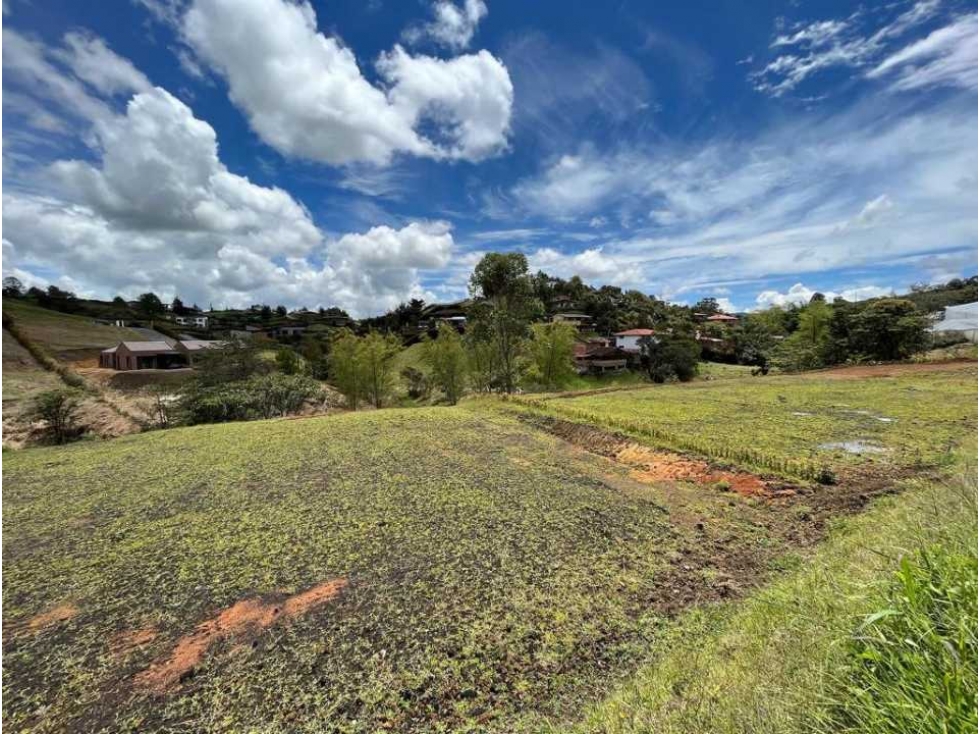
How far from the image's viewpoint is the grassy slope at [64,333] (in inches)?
1105

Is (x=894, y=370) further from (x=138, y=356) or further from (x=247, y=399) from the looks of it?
(x=138, y=356)

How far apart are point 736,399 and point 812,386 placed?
394cm

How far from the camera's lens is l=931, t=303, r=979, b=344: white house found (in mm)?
26594

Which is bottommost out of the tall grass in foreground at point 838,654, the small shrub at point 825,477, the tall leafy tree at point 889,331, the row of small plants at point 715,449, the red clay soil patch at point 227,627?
the red clay soil patch at point 227,627

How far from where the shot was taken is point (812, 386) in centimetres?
1434

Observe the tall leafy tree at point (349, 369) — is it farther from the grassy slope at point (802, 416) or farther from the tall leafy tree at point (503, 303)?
the grassy slope at point (802, 416)

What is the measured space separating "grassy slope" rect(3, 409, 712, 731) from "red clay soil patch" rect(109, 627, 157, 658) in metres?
0.06

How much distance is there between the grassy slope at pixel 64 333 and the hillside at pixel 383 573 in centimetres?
2906

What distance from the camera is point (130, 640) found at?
9.86 ft

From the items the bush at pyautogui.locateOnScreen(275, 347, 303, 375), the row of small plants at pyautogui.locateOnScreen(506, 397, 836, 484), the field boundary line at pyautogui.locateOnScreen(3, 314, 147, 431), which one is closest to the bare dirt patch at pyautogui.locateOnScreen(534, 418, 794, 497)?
the row of small plants at pyautogui.locateOnScreen(506, 397, 836, 484)

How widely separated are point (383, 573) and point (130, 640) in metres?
1.86

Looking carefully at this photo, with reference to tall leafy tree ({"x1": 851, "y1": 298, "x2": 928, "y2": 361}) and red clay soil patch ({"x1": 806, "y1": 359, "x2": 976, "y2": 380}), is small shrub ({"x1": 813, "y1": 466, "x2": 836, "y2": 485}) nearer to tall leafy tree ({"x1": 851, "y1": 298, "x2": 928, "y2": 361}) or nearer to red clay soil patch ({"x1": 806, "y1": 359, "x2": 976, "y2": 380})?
red clay soil patch ({"x1": 806, "y1": 359, "x2": 976, "y2": 380})

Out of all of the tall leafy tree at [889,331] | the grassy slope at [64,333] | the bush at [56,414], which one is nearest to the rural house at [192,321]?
the grassy slope at [64,333]

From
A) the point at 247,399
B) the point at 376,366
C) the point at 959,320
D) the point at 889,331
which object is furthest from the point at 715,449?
the point at 959,320
